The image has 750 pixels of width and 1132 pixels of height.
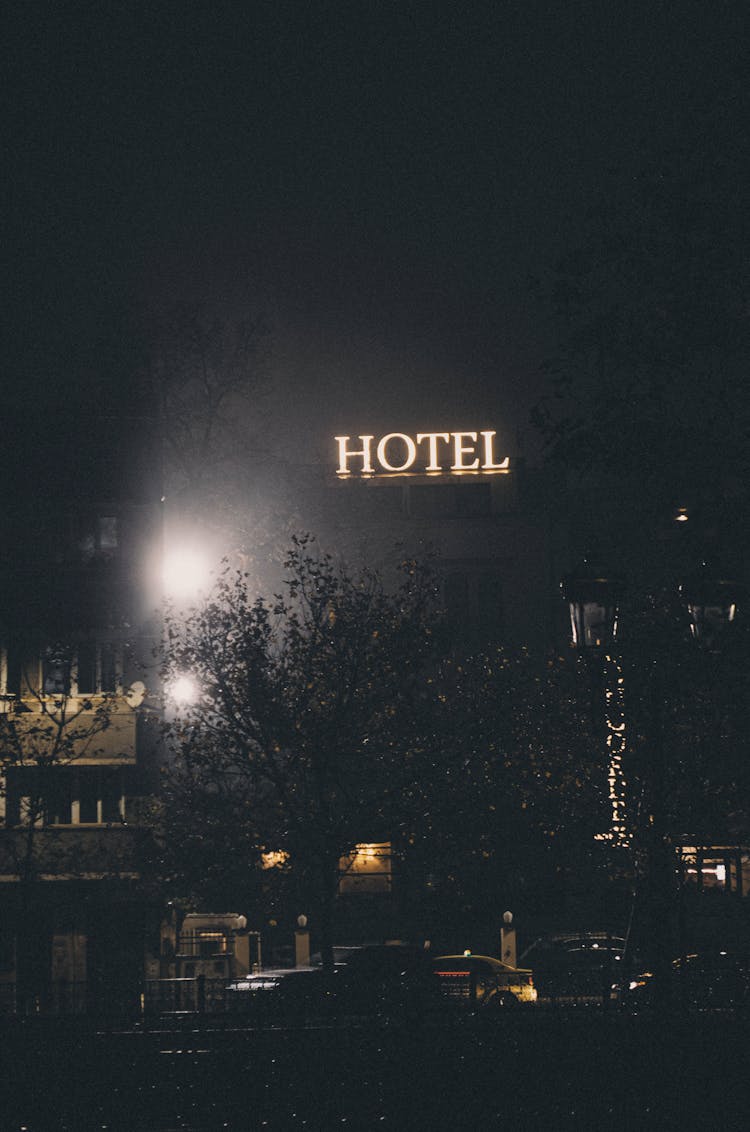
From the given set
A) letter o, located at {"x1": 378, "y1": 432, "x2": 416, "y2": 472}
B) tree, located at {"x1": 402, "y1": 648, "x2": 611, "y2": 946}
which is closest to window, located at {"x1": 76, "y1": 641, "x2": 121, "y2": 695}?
tree, located at {"x1": 402, "y1": 648, "x2": 611, "y2": 946}

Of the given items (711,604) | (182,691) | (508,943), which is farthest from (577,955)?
(711,604)

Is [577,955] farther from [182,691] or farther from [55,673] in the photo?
[55,673]

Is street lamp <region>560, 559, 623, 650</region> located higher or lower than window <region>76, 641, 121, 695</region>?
lower

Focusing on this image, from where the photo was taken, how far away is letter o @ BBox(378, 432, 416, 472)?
239ft

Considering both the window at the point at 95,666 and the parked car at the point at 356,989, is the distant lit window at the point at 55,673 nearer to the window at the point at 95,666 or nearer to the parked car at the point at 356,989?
the window at the point at 95,666

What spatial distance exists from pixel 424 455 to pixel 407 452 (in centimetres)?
88

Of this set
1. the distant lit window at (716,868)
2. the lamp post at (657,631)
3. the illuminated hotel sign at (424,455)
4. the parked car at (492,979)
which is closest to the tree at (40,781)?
the parked car at (492,979)

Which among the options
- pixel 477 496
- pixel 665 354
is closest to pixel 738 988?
pixel 665 354

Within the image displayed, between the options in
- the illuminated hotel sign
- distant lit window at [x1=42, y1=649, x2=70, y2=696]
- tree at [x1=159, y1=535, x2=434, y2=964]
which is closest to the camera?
tree at [x1=159, y1=535, x2=434, y2=964]

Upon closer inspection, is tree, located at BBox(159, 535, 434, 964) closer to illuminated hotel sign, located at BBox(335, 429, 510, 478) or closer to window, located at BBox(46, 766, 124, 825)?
window, located at BBox(46, 766, 124, 825)

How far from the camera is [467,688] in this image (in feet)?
150

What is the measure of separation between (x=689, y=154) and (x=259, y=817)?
27452 mm

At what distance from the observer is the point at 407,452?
7331 cm

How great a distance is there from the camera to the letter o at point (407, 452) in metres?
72.9
